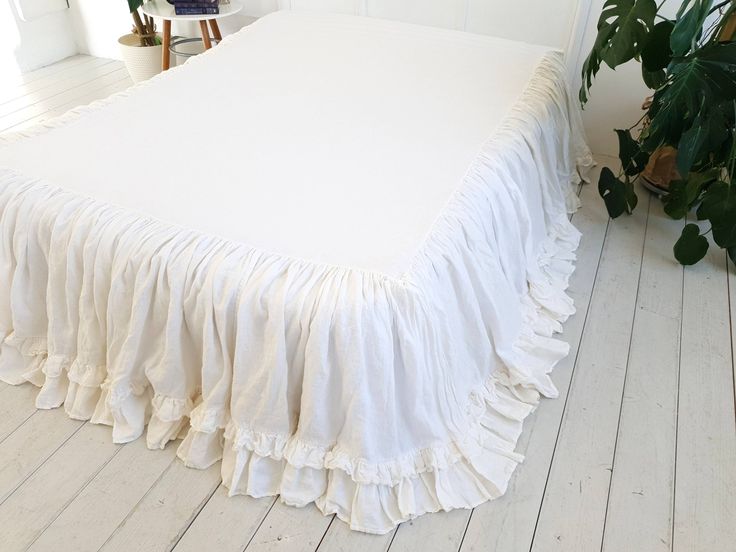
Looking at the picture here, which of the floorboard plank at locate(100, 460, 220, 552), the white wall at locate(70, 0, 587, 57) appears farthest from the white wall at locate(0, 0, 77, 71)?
the floorboard plank at locate(100, 460, 220, 552)

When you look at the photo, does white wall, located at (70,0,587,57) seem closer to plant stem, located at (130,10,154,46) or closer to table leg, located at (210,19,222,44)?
table leg, located at (210,19,222,44)

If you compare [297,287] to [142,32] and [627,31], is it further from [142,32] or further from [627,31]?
[142,32]

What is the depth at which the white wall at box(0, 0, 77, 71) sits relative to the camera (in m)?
2.90

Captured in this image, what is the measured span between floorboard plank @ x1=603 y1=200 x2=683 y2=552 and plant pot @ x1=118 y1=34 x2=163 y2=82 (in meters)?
2.22

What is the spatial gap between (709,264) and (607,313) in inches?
17.6

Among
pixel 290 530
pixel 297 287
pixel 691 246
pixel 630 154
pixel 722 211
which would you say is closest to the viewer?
pixel 297 287

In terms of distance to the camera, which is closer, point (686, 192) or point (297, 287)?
point (297, 287)

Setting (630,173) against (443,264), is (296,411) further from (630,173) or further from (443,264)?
(630,173)

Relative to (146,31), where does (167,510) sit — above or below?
below

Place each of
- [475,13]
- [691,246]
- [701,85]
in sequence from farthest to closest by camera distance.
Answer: [475,13], [691,246], [701,85]

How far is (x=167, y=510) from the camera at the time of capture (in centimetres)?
123

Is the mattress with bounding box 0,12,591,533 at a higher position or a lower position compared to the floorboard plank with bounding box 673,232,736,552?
higher

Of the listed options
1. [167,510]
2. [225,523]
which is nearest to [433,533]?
[225,523]

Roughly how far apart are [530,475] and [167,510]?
29.9 inches
